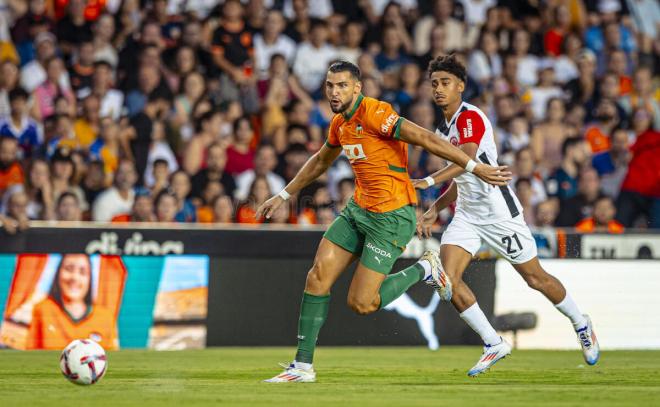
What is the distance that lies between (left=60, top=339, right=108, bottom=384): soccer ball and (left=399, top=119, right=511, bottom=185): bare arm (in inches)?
117

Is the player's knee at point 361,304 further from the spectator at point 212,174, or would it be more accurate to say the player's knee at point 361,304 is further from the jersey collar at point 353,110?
the spectator at point 212,174

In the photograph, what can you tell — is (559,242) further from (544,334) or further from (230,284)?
(230,284)

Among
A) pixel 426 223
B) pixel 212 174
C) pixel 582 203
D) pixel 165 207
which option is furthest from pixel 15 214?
pixel 582 203

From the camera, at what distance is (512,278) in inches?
562

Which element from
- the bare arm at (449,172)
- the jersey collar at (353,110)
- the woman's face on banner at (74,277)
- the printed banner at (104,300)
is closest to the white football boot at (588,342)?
the bare arm at (449,172)

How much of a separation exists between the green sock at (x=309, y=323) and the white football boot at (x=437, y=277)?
111 cm

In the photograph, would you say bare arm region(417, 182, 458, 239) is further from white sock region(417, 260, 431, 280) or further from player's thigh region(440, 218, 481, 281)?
white sock region(417, 260, 431, 280)

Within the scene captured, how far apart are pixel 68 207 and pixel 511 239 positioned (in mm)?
6188

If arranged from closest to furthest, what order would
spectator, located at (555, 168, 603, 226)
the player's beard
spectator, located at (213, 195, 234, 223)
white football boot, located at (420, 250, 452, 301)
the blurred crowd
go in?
1. the player's beard
2. white football boot, located at (420, 250, 452, 301)
3. spectator, located at (213, 195, 234, 223)
4. the blurred crowd
5. spectator, located at (555, 168, 603, 226)

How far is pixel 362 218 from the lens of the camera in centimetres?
948

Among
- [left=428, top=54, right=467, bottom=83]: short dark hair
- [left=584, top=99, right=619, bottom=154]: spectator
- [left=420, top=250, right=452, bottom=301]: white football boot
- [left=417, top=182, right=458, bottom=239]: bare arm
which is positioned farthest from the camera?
[left=584, top=99, right=619, bottom=154]: spectator

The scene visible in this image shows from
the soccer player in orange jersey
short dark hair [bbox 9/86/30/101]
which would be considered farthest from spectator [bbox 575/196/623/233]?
short dark hair [bbox 9/86/30/101]

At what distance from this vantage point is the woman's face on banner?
13273 mm

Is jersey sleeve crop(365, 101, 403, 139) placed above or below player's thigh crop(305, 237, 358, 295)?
above
